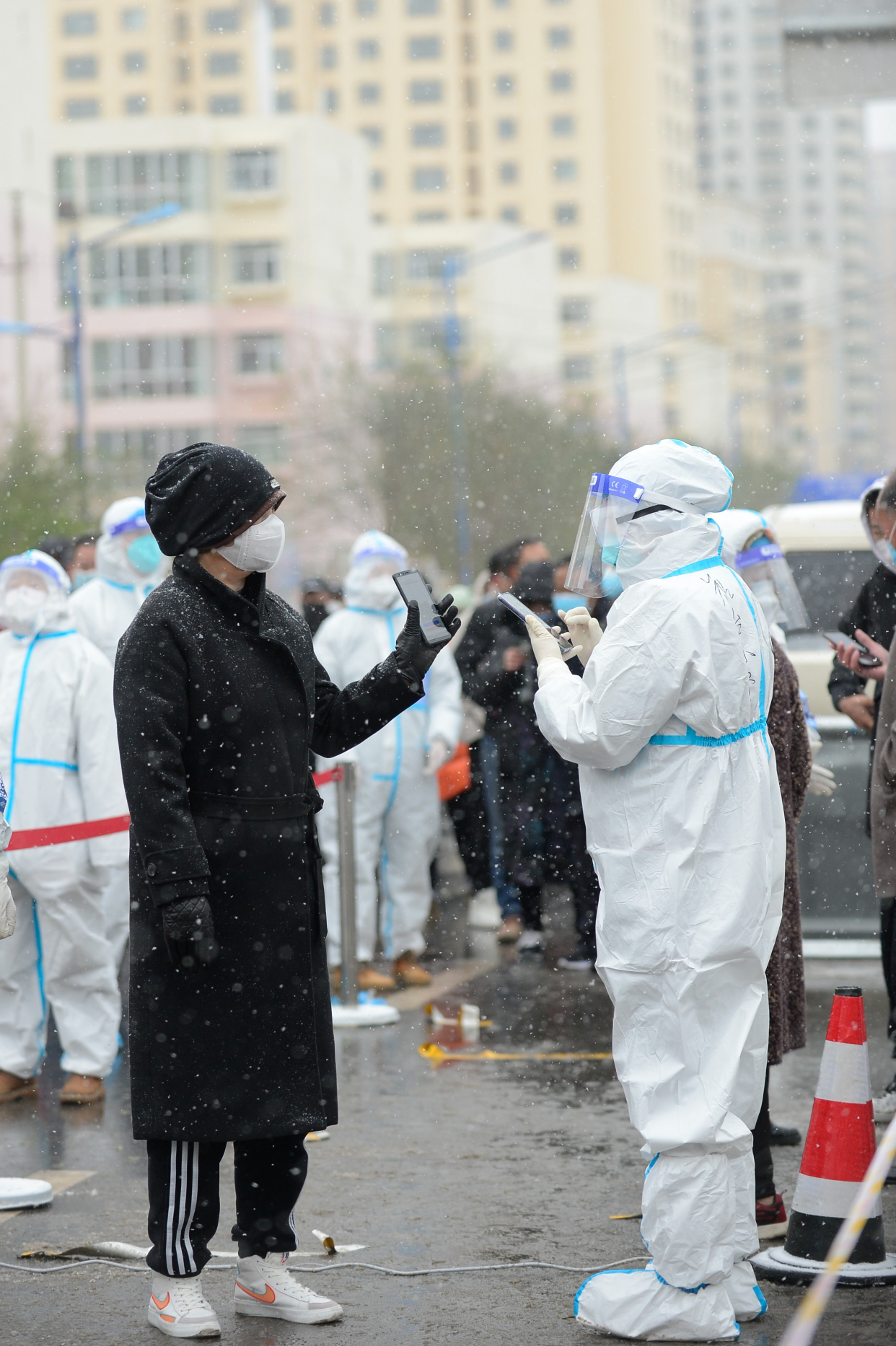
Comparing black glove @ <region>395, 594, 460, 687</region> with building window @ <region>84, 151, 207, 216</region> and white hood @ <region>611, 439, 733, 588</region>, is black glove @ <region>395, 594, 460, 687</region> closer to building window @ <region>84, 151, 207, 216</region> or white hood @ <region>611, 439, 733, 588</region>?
white hood @ <region>611, 439, 733, 588</region>

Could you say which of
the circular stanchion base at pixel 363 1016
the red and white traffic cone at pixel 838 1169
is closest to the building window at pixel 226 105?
the circular stanchion base at pixel 363 1016

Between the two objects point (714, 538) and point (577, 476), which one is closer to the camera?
point (714, 538)

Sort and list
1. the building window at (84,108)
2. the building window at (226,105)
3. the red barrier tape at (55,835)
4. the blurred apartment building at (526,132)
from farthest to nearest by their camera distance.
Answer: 1. the blurred apartment building at (526,132)
2. the building window at (226,105)
3. the building window at (84,108)
4. the red barrier tape at (55,835)

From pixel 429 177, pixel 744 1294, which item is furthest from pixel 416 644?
pixel 429 177

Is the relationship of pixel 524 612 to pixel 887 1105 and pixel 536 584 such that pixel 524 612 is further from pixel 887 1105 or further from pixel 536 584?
pixel 536 584

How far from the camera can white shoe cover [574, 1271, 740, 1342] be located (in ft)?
13.0

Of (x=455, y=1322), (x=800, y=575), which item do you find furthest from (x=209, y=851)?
(x=800, y=575)

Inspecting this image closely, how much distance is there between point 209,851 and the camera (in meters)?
4.14

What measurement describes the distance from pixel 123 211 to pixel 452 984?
69192 millimetres

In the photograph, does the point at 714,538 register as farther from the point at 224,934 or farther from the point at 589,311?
the point at 589,311

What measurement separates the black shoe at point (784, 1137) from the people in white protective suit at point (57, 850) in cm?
239

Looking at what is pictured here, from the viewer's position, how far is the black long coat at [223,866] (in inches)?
160

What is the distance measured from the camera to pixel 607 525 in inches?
164

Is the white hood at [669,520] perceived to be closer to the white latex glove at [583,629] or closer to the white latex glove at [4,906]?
the white latex glove at [583,629]
